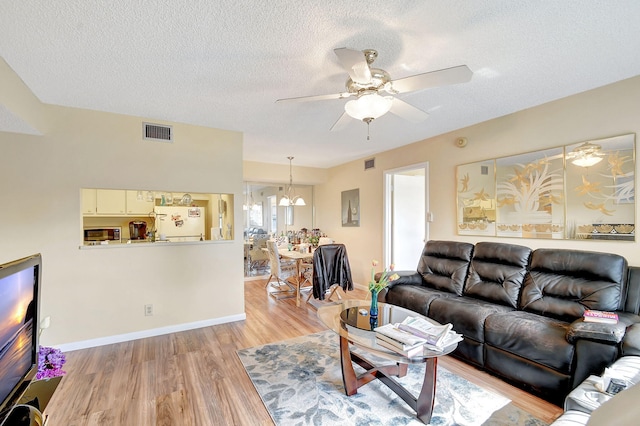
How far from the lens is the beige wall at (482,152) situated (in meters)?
2.49

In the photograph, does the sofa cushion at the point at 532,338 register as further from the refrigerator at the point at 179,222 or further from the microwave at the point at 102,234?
the microwave at the point at 102,234

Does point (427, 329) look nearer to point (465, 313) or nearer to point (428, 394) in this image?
point (428, 394)

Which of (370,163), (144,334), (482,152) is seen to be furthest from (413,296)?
(144,334)

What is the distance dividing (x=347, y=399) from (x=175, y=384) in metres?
1.39

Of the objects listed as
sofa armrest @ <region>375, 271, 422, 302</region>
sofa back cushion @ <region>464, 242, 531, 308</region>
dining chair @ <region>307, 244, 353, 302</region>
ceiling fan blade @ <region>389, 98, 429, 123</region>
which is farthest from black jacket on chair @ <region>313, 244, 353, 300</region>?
ceiling fan blade @ <region>389, 98, 429, 123</region>

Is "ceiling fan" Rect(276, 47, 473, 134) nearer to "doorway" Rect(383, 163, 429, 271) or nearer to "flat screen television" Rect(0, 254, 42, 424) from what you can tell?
"flat screen television" Rect(0, 254, 42, 424)

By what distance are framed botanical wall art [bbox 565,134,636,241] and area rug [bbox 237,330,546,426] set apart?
1.73 m

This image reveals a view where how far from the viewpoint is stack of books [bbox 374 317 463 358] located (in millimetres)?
1812

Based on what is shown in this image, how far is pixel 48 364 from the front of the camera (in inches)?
55.3

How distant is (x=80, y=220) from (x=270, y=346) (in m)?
2.34

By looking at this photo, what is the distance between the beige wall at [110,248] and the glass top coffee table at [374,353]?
1860 millimetres

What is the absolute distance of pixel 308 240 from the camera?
6.46m

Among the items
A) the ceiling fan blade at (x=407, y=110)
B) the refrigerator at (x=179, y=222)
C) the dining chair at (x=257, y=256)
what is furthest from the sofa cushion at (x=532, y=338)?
the dining chair at (x=257, y=256)

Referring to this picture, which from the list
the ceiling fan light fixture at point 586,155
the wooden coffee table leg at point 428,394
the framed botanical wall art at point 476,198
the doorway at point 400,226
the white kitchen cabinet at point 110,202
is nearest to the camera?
the wooden coffee table leg at point 428,394
